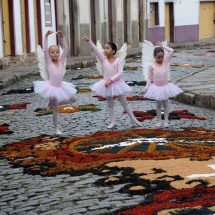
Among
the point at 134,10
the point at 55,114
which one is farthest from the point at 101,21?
the point at 55,114

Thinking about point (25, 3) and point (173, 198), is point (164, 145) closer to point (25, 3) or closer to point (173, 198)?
point (173, 198)

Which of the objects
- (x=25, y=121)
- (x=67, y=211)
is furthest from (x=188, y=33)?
(x=67, y=211)

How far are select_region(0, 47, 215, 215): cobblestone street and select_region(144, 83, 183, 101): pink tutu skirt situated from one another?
44 cm

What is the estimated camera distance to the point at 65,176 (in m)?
6.68

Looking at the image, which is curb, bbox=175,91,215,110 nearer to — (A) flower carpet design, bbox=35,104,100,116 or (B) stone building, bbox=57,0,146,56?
(A) flower carpet design, bbox=35,104,100,116

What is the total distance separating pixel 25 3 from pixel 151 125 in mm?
15780

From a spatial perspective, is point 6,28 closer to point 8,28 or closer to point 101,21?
point 8,28

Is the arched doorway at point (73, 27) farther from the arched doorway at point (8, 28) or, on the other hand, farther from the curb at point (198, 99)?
the curb at point (198, 99)

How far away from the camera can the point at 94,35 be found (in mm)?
31016

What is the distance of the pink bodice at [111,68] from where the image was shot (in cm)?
991

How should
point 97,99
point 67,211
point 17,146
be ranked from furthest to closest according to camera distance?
point 97,99 < point 17,146 < point 67,211

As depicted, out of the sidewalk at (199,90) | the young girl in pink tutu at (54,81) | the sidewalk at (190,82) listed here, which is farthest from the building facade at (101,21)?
the young girl in pink tutu at (54,81)

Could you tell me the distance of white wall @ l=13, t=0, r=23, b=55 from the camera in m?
23.8

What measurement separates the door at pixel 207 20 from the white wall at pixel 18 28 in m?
21.0
